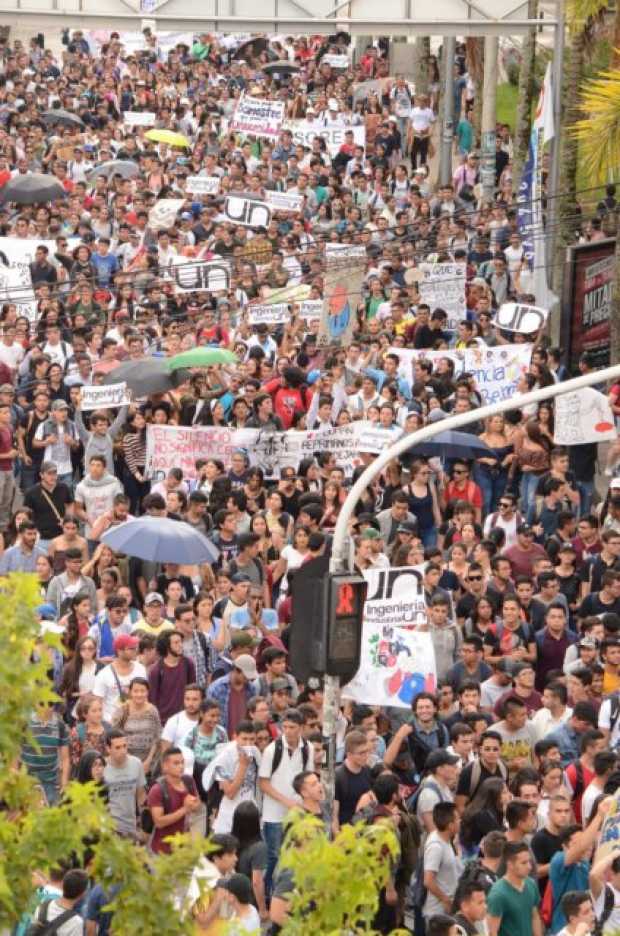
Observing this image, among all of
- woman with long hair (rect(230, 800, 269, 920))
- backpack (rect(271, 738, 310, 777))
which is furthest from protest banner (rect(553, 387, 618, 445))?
woman with long hair (rect(230, 800, 269, 920))

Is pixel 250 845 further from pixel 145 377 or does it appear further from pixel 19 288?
pixel 19 288

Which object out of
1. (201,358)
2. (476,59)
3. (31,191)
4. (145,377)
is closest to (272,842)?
(145,377)

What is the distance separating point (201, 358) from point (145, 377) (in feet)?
2.47

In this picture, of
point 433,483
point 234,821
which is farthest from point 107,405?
point 234,821

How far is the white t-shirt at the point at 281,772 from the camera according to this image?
14781mm

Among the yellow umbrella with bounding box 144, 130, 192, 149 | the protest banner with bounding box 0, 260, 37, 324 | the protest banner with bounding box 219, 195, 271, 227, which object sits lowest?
the protest banner with bounding box 0, 260, 37, 324

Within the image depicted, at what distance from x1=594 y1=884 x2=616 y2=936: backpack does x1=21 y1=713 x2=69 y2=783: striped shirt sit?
341 centimetres

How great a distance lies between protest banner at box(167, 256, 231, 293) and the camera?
93.2 ft

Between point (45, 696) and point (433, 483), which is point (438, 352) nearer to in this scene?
point (433, 483)

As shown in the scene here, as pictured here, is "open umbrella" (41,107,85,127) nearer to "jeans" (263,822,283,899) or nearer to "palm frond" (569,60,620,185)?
"palm frond" (569,60,620,185)

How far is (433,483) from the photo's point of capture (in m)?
20.8

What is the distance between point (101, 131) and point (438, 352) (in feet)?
53.9

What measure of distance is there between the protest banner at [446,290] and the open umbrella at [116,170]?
29.4 ft

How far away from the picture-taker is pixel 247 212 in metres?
30.3
